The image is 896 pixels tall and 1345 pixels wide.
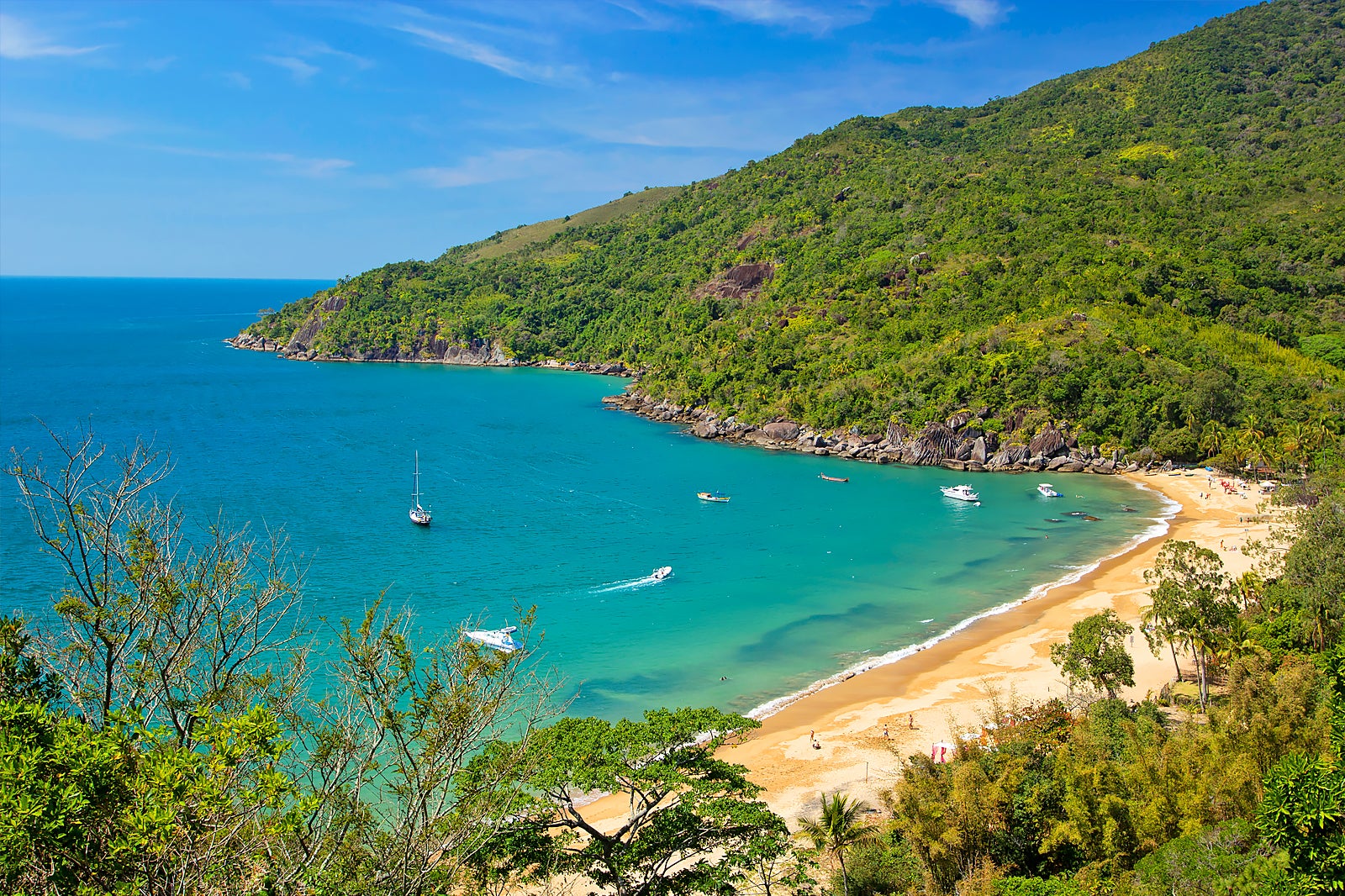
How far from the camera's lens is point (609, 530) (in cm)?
5594

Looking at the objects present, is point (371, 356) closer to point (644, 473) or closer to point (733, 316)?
point (733, 316)

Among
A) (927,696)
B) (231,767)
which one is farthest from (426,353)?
(231,767)

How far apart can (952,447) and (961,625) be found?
131ft

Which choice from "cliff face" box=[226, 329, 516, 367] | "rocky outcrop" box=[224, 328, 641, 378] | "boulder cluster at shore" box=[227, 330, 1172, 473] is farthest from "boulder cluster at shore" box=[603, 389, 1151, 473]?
"cliff face" box=[226, 329, 516, 367]

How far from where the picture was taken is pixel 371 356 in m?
154

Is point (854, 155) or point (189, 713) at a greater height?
point (854, 155)

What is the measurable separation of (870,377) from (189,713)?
81.8 meters

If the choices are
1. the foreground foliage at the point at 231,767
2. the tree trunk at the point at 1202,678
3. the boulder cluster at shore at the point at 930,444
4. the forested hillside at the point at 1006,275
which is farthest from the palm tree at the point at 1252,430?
the foreground foliage at the point at 231,767

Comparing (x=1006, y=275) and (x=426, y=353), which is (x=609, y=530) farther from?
(x=426, y=353)

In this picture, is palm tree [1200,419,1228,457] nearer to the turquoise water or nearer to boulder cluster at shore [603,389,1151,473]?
boulder cluster at shore [603,389,1151,473]

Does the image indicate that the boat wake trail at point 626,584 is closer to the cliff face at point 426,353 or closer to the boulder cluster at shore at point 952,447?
the boulder cluster at shore at point 952,447

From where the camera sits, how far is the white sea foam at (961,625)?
1283 inches

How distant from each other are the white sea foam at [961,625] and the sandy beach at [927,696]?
35 centimetres

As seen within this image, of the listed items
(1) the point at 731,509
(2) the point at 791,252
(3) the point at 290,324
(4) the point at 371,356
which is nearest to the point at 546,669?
(1) the point at 731,509
